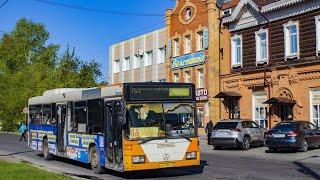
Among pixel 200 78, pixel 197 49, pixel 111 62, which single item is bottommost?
pixel 200 78

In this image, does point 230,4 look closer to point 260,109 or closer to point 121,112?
point 260,109

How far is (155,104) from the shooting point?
51.4 ft

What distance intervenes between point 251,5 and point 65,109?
21245mm

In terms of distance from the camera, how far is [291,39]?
35.6 metres

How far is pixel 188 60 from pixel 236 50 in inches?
284

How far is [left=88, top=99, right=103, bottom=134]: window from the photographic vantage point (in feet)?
56.3

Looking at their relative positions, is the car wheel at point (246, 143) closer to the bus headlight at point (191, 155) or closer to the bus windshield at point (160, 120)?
the bus headlight at point (191, 155)

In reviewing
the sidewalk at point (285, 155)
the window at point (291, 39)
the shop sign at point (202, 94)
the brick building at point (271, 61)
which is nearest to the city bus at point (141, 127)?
the sidewalk at point (285, 155)

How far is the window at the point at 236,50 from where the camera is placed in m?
40.3

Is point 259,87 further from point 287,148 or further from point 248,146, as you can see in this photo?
point 287,148

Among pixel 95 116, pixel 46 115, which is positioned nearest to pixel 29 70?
pixel 46 115

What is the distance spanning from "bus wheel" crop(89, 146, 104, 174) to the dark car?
12.1 meters

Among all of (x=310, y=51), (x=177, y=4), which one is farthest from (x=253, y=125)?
(x=177, y=4)

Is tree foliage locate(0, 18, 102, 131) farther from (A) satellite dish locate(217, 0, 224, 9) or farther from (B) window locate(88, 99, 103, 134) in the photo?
(B) window locate(88, 99, 103, 134)
